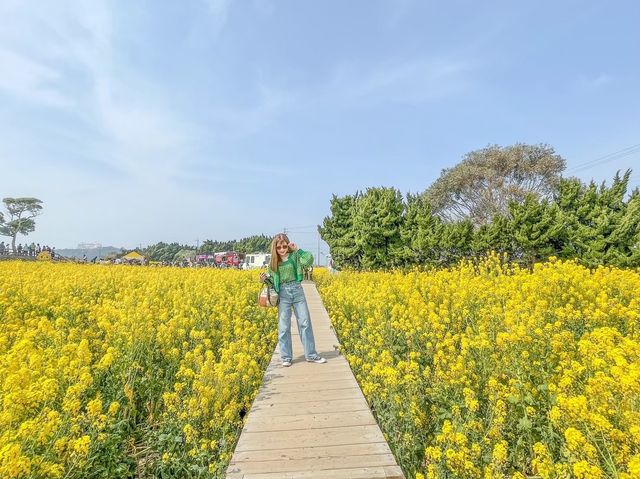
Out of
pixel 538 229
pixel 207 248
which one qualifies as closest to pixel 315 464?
pixel 538 229

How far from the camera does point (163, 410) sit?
3889 millimetres

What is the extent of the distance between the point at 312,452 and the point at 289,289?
2494 millimetres

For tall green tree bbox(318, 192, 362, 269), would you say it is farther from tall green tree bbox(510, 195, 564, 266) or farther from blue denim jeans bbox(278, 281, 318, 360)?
blue denim jeans bbox(278, 281, 318, 360)

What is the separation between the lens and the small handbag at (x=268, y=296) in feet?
16.1

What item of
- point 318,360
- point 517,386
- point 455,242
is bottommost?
point 318,360

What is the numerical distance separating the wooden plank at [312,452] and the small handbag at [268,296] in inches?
88.3

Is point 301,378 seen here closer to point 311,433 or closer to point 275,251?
point 311,433

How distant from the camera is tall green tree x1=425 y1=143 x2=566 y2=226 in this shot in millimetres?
27000

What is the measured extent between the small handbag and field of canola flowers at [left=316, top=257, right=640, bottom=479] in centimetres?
143

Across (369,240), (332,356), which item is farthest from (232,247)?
(332,356)

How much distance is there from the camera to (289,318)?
5.02 metres

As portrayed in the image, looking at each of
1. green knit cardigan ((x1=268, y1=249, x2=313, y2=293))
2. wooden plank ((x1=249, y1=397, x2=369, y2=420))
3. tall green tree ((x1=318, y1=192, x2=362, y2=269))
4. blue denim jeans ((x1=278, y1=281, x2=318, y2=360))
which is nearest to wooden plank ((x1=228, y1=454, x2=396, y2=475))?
wooden plank ((x1=249, y1=397, x2=369, y2=420))

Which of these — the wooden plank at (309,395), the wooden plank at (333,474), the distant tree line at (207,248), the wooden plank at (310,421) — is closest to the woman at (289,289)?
the wooden plank at (309,395)

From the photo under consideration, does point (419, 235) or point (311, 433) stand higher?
point (419, 235)
